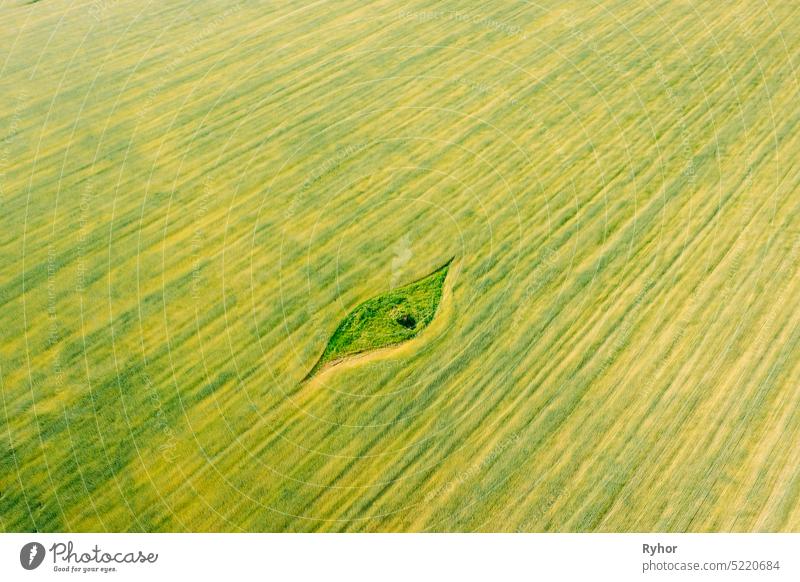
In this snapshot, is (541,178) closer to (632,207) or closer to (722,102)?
(632,207)

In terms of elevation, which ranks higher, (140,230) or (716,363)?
(140,230)
